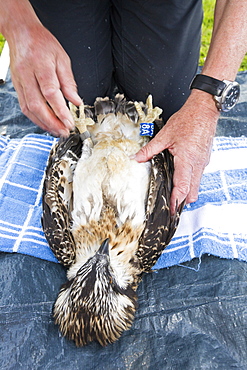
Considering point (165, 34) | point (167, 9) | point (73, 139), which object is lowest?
point (73, 139)

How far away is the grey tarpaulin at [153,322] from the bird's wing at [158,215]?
1.06 ft


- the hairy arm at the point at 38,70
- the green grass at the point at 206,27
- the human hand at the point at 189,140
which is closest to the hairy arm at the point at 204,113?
the human hand at the point at 189,140

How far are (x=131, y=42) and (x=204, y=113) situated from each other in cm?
156

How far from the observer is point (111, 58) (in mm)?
4340

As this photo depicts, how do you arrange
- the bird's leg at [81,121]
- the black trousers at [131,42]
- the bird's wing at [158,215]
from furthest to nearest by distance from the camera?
the black trousers at [131,42] → the bird's leg at [81,121] → the bird's wing at [158,215]

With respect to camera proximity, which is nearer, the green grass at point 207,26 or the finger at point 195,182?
the finger at point 195,182

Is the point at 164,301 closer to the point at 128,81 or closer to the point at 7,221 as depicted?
the point at 7,221

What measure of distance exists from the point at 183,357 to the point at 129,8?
127 inches

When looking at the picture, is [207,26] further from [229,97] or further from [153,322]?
[153,322]

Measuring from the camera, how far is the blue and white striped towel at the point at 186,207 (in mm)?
3260

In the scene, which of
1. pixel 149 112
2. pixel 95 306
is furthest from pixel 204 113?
pixel 95 306

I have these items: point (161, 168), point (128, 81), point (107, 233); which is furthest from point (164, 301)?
point (128, 81)

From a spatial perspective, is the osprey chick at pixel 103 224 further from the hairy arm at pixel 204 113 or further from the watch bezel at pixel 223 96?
the watch bezel at pixel 223 96

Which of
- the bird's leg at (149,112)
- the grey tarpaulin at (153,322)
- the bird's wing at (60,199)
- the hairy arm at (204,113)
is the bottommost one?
the grey tarpaulin at (153,322)
